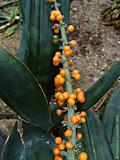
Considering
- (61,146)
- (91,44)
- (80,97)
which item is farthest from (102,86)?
(91,44)

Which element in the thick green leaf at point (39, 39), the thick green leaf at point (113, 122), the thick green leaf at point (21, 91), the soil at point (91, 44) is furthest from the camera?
the soil at point (91, 44)

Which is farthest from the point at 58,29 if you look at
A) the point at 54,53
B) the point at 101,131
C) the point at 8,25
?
the point at 8,25

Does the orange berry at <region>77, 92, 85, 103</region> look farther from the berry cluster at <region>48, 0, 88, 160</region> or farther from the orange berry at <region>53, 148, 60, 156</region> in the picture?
the orange berry at <region>53, 148, 60, 156</region>

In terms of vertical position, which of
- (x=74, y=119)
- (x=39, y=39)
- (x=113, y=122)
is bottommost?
(x=113, y=122)

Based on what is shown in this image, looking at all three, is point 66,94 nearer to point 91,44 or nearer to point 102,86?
point 102,86

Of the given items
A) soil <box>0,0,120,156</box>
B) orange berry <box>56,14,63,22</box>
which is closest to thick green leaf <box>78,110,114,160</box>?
orange berry <box>56,14,63,22</box>

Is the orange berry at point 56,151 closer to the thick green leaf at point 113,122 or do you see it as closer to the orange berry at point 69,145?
the orange berry at point 69,145

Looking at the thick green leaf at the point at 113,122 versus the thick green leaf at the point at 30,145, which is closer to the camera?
the thick green leaf at the point at 30,145

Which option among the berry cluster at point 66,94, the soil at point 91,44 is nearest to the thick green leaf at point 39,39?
the berry cluster at point 66,94
